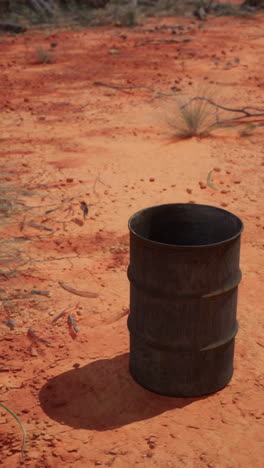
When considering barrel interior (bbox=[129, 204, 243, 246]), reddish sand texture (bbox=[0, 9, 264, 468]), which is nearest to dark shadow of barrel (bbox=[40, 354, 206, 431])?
reddish sand texture (bbox=[0, 9, 264, 468])

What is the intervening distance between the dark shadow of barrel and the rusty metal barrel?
0.06m

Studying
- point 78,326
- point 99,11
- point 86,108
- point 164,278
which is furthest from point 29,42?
point 164,278

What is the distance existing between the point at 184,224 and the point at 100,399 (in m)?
0.97

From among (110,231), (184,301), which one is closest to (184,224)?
(184,301)

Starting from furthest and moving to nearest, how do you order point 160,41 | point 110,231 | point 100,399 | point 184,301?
1. point 160,41
2. point 110,231
3. point 100,399
4. point 184,301

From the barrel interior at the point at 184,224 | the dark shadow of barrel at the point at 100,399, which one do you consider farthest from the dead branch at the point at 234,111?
the dark shadow of barrel at the point at 100,399

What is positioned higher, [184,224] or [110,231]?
[184,224]

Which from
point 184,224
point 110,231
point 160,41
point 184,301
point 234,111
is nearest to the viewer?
point 184,301

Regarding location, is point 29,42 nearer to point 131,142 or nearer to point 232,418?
point 131,142

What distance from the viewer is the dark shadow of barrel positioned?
2869mm

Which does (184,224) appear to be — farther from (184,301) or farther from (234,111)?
(234,111)

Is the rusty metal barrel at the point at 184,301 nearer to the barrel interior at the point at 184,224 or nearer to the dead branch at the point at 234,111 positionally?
the barrel interior at the point at 184,224

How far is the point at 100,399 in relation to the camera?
9.86 feet

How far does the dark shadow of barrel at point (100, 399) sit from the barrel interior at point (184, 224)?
2.39 ft
